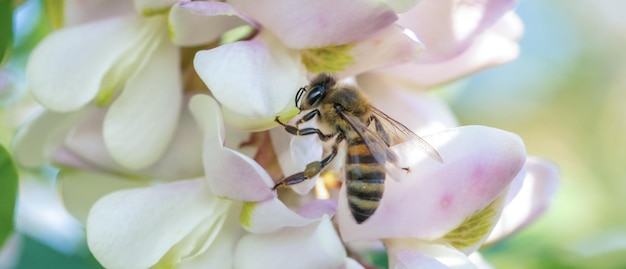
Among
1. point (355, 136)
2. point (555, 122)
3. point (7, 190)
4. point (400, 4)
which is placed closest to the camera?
point (400, 4)

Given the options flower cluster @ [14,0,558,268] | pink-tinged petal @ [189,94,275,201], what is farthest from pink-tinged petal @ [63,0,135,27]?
pink-tinged petal @ [189,94,275,201]

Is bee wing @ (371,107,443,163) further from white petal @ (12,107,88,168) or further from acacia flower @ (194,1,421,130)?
white petal @ (12,107,88,168)

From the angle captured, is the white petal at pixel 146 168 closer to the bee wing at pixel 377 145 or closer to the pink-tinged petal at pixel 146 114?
the pink-tinged petal at pixel 146 114

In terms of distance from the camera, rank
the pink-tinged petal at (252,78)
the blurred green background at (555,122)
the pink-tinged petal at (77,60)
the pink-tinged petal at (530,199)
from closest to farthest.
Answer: the pink-tinged petal at (252,78) → the pink-tinged petal at (77,60) → the pink-tinged petal at (530,199) → the blurred green background at (555,122)

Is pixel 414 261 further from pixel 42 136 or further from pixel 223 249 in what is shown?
pixel 42 136

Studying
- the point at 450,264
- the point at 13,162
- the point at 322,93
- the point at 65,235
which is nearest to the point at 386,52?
the point at 322,93

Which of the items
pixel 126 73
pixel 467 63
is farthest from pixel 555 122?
pixel 126 73

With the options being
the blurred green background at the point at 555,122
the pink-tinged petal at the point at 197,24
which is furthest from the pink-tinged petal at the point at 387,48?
the blurred green background at the point at 555,122

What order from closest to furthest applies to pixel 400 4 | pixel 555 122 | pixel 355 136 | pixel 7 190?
1. pixel 400 4
2. pixel 355 136
3. pixel 7 190
4. pixel 555 122
